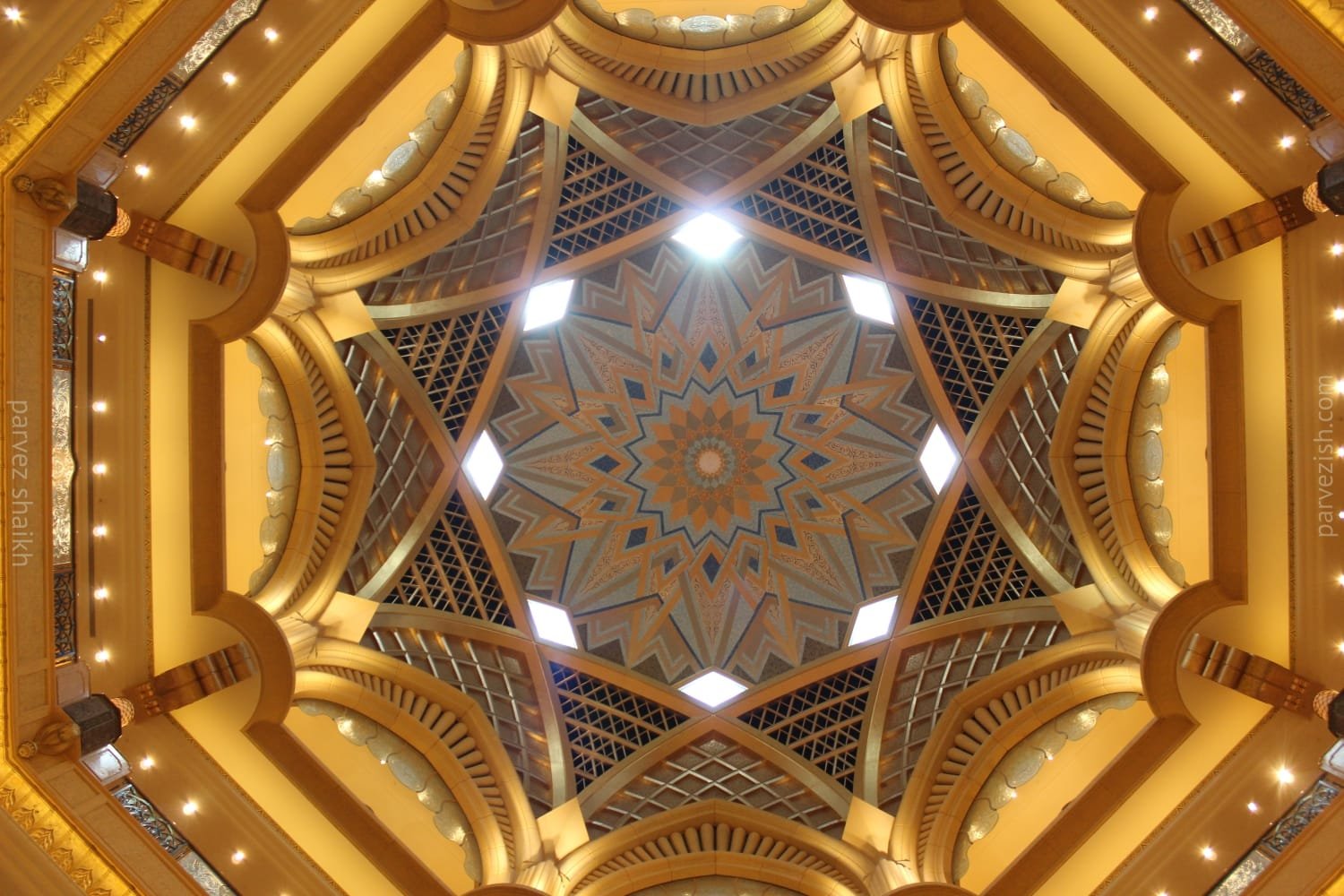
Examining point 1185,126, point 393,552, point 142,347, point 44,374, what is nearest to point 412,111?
point 142,347

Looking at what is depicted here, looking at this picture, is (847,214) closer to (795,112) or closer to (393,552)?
(795,112)

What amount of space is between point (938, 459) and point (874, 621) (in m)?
3.58

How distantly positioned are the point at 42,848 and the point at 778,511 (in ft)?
49.2

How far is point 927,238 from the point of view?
1730 cm

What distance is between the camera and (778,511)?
22109 millimetres

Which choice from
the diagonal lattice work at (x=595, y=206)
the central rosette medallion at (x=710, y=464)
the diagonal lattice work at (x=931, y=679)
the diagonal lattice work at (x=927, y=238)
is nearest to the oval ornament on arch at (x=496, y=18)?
the diagonal lattice work at (x=595, y=206)

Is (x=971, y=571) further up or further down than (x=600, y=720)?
further up

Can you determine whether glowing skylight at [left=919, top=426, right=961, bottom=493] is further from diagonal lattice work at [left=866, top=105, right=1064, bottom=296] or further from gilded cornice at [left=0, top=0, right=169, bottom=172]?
gilded cornice at [left=0, top=0, right=169, bottom=172]

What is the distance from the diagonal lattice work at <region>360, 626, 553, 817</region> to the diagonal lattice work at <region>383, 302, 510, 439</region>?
404 centimetres

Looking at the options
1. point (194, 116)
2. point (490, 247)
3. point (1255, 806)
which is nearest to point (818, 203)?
point (490, 247)

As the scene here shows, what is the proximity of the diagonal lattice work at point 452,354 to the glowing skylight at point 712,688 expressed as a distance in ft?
23.3

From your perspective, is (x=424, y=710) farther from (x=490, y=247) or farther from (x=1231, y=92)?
(x=1231, y=92)

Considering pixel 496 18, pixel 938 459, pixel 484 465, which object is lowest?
pixel 484 465

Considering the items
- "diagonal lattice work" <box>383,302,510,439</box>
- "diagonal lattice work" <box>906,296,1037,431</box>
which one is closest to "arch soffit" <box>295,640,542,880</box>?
"diagonal lattice work" <box>383,302,510,439</box>
